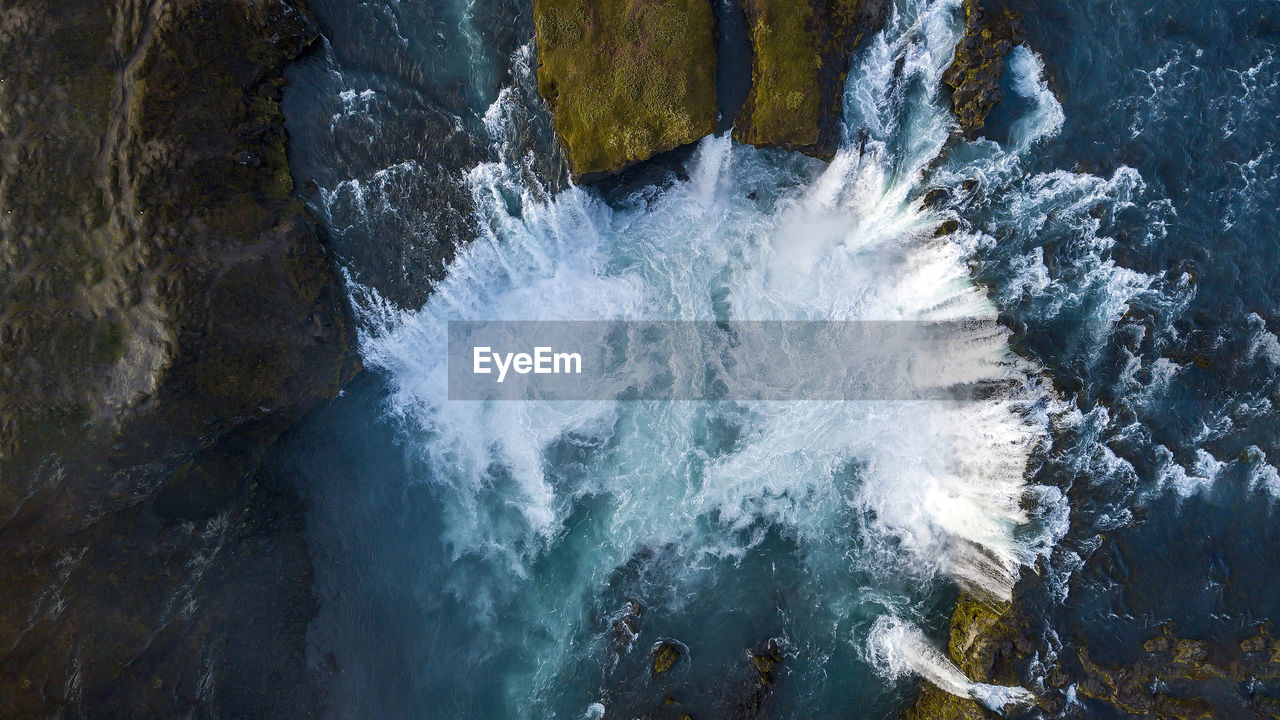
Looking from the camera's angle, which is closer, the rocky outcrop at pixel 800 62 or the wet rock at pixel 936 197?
the rocky outcrop at pixel 800 62

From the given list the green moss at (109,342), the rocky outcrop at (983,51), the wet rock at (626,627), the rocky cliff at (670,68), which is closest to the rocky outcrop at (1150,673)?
the wet rock at (626,627)

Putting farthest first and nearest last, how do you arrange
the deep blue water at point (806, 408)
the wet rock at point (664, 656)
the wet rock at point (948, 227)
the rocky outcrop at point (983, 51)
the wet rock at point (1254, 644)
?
1. the wet rock at point (664, 656)
2. the wet rock at point (948, 227)
3. the rocky outcrop at point (983, 51)
4. the deep blue water at point (806, 408)
5. the wet rock at point (1254, 644)

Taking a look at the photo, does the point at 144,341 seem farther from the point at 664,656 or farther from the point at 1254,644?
the point at 1254,644

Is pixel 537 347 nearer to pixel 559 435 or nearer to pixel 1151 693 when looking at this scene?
pixel 559 435

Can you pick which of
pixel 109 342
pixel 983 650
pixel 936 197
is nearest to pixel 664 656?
pixel 983 650
